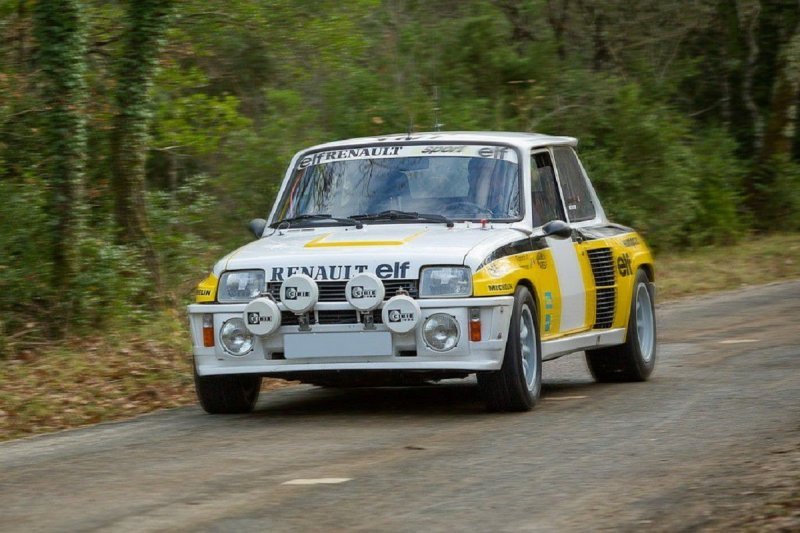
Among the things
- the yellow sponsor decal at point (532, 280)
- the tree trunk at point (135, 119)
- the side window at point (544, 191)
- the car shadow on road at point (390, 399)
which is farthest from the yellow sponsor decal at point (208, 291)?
the tree trunk at point (135, 119)

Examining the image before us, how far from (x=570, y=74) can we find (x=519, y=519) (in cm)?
1895

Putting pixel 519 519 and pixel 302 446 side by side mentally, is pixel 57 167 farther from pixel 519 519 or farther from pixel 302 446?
pixel 519 519

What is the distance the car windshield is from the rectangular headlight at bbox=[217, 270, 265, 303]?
101cm

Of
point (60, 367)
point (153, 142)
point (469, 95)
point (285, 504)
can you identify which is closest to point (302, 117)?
point (153, 142)

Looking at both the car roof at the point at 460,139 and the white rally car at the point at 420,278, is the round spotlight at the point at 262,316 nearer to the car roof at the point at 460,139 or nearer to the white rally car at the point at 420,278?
the white rally car at the point at 420,278

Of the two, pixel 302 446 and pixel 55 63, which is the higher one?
pixel 55 63

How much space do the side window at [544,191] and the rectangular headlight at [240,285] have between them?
1.94 metres

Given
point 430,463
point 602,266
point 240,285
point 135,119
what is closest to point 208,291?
point 240,285

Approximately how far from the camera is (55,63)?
1352 cm

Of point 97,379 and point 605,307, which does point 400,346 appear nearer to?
point 605,307

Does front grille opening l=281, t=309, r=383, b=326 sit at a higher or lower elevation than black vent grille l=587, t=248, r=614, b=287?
higher

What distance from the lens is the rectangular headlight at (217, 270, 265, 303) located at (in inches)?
352

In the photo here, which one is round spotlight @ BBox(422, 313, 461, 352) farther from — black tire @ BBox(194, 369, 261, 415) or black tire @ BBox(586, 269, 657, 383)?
black tire @ BBox(586, 269, 657, 383)

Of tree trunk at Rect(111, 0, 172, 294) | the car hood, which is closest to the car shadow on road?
the car hood
